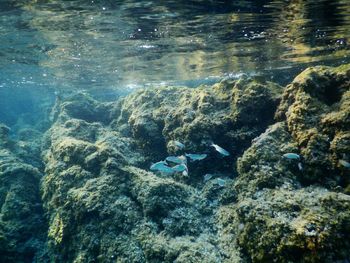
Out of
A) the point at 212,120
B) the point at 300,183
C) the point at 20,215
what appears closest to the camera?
the point at 300,183

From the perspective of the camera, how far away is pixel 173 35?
16375 millimetres

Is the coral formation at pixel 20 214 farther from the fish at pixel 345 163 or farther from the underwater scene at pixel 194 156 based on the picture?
the fish at pixel 345 163

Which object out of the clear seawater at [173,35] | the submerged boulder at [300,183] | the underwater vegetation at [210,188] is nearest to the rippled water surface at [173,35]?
the clear seawater at [173,35]

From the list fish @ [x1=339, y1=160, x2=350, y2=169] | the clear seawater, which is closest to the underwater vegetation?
fish @ [x1=339, y1=160, x2=350, y2=169]

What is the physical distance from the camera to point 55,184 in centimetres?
Result: 1201

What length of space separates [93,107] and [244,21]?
42.4 feet

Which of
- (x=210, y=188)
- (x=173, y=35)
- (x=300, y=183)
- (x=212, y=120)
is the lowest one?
(x=210, y=188)

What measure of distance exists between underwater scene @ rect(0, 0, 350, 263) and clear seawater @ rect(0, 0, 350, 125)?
0.12 metres

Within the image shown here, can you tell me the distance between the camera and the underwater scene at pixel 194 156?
739 centimetres

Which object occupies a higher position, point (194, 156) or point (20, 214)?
point (194, 156)

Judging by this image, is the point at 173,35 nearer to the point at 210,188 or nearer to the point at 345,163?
the point at 210,188

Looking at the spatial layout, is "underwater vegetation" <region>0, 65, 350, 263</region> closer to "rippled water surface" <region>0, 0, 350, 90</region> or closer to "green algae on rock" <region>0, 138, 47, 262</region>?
"green algae on rock" <region>0, 138, 47, 262</region>

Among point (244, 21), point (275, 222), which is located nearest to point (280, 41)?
point (244, 21)

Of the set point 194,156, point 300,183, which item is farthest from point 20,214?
point 300,183
